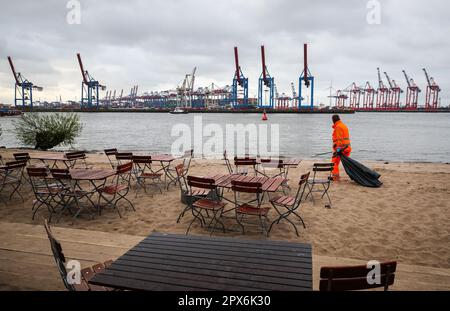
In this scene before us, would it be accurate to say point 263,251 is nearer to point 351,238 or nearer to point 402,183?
point 351,238

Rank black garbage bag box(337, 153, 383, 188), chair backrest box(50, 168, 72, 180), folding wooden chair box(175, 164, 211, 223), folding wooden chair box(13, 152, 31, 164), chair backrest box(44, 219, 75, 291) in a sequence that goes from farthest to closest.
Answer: black garbage bag box(337, 153, 383, 188) → folding wooden chair box(13, 152, 31, 164) → folding wooden chair box(175, 164, 211, 223) → chair backrest box(50, 168, 72, 180) → chair backrest box(44, 219, 75, 291)

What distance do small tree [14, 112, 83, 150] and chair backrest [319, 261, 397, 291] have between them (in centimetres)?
1564

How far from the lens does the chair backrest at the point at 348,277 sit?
1957 millimetres

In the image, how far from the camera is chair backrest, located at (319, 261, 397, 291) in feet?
6.42

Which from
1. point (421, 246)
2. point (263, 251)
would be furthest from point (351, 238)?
point (263, 251)

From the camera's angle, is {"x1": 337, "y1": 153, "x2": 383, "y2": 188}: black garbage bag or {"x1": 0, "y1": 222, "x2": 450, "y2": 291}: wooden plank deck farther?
{"x1": 337, "y1": 153, "x2": 383, "y2": 188}: black garbage bag

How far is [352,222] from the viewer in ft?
17.4

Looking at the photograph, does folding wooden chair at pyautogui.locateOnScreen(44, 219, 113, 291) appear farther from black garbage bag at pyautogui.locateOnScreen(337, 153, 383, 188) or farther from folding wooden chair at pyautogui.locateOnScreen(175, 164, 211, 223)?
black garbage bag at pyautogui.locateOnScreen(337, 153, 383, 188)

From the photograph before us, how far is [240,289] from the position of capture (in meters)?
1.95

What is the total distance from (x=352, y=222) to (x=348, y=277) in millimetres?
3591

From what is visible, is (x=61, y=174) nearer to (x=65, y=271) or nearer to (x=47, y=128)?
(x=65, y=271)

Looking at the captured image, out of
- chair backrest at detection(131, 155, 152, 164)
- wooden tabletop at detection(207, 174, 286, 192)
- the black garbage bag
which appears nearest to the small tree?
chair backrest at detection(131, 155, 152, 164)

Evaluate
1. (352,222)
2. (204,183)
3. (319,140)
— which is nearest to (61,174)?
(204,183)

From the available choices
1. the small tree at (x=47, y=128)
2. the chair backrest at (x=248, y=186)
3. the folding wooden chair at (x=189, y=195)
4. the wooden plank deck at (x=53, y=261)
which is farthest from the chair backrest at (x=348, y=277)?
the small tree at (x=47, y=128)
